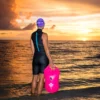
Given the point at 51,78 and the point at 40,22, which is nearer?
the point at 40,22

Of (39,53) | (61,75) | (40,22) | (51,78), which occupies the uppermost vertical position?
(40,22)

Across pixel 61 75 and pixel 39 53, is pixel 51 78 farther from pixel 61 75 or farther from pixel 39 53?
pixel 61 75

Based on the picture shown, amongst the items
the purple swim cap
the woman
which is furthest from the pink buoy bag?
the purple swim cap

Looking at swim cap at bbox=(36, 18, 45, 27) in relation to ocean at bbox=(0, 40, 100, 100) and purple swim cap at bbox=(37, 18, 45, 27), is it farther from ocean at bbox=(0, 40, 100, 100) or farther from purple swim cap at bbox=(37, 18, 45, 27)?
ocean at bbox=(0, 40, 100, 100)

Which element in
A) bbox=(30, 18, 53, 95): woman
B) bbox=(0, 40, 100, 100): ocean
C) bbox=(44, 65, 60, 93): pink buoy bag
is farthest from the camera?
bbox=(0, 40, 100, 100): ocean

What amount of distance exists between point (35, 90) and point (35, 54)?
88 cm

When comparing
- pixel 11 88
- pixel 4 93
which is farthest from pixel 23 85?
pixel 4 93

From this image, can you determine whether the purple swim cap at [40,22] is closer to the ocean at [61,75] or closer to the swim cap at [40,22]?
the swim cap at [40,22]

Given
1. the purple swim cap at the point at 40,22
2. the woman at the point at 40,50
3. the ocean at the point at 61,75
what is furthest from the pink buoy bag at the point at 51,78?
the purple swim cap at the point at 40,22

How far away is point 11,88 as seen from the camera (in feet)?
27.0

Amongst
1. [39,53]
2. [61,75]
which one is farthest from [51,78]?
[61,75]

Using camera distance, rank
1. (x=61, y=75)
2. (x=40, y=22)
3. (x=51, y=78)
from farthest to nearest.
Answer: (x=61, y=75) < (x=51, y=78) < (x=40, y=22)

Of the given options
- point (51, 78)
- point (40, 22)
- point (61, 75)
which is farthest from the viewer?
point (61, 75)

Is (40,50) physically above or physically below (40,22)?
below
